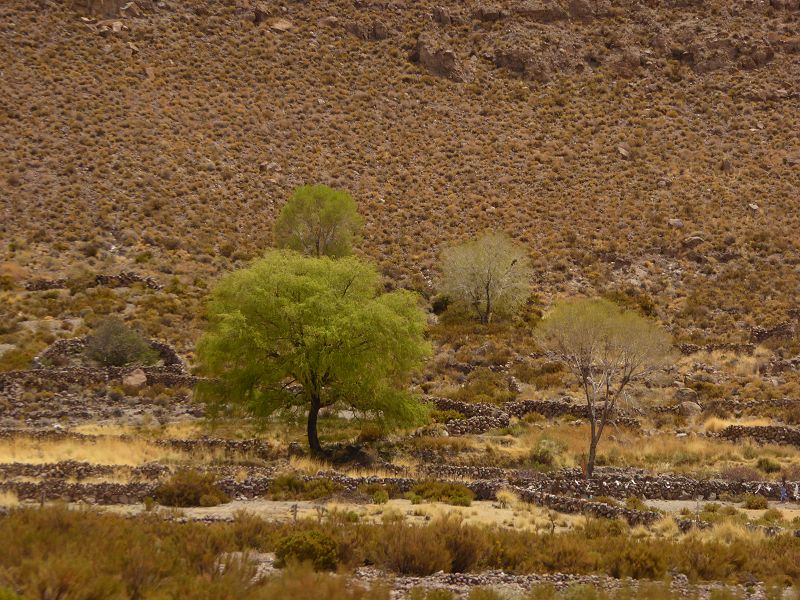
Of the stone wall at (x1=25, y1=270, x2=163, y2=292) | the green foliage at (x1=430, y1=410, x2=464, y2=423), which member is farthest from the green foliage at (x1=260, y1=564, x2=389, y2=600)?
the stone wall at (x1=25, y1=270, x2=163, y2=292)

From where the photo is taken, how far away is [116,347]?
31.3m

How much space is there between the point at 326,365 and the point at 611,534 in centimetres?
985

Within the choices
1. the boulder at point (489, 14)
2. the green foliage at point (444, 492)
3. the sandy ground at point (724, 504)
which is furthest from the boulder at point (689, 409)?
the boulder at point (489, 14)

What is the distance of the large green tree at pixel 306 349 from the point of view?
21.5 metres

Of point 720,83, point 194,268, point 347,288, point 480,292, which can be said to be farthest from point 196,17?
point 347,288

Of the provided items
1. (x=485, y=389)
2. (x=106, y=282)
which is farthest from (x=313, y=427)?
(x=106, y=282)

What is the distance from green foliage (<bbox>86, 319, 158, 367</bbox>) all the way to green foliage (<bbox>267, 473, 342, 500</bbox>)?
1697 cm

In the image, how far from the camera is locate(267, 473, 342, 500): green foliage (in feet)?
53.1

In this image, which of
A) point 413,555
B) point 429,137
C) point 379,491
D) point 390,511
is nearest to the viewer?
point 413,555

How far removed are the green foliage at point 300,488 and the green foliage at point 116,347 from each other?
1697cm

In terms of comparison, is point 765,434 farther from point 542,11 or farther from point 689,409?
point 542,11

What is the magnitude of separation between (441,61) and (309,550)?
58971mm

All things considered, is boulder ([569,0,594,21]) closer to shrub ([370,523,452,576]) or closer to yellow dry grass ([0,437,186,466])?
yellow dry grass ([0,437,186,466])

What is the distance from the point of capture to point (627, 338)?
2272 cm
